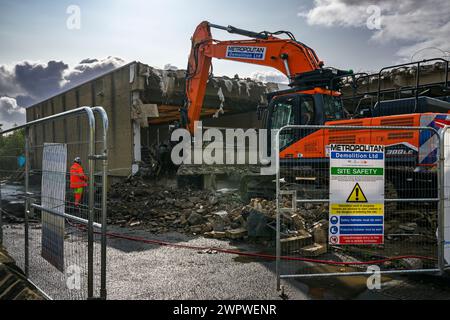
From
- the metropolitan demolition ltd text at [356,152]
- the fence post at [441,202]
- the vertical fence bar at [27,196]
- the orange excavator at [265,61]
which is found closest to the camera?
the metropolitan demolition ltd text at [356,152]

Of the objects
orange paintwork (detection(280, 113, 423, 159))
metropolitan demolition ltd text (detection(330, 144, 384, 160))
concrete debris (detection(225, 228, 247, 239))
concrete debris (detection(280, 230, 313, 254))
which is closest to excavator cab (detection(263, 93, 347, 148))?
orange paintwork (detection(280, 113, 423, 159))

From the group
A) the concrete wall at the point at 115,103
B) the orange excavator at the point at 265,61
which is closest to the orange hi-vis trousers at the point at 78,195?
the orange excavator at the point at 265,61

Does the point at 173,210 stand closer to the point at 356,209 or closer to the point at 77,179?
the point at 356,209

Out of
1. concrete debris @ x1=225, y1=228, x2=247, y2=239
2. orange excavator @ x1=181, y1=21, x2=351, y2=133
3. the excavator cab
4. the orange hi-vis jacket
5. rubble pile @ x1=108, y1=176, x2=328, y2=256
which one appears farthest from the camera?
orange excavator @ x1=181, y1=21, x2=351, y2=133

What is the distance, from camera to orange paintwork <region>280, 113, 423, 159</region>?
24.5 ft

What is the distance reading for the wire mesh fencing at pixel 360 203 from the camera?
4723mm

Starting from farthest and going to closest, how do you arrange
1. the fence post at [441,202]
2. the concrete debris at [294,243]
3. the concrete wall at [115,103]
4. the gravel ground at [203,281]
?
the concrete wall at [115,103] < the concrete debris at [294,243] < the fence post at [441,202] < the gravel ground at [203,281]

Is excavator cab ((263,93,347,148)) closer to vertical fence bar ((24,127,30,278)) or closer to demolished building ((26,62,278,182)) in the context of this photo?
vertical fence bar ((24,127,30,278))

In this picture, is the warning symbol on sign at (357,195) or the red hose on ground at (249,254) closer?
the warning symbol on sign at (357,195)

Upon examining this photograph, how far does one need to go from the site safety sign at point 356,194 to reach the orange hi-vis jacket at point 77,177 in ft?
10.0

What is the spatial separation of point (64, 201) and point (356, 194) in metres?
3.65

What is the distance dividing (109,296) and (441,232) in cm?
460

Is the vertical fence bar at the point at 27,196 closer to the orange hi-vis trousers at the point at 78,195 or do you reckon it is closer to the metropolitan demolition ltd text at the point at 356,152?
the orange hi-vis trousers at the point at 78,195

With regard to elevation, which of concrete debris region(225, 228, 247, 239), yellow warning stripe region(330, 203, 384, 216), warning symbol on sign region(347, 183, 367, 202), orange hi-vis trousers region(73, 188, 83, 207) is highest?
orange hi-vis trousers region(73, 188, 83, 207)
